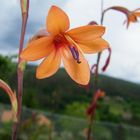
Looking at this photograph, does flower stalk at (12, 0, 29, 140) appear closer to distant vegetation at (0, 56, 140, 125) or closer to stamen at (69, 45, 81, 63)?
stamen at (69, 45, 81, 63)

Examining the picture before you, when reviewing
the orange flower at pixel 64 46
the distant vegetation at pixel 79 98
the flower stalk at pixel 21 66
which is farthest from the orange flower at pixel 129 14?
the distant vegetation at pixel 79 98

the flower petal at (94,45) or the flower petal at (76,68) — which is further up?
the flower petal at (94,45)

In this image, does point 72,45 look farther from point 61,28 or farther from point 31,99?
point 31,99

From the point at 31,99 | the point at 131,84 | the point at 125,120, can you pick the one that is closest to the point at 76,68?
the point at 31,99

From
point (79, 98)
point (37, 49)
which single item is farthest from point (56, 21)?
point (79, 98)

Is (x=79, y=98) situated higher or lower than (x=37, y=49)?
lower

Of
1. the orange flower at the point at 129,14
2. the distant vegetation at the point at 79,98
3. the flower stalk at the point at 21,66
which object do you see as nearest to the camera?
the flower stalk at the point at 21,66

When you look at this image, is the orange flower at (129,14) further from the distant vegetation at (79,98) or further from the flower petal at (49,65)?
the distant vegetation at (79,98)

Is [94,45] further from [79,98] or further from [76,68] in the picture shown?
[79,98]
